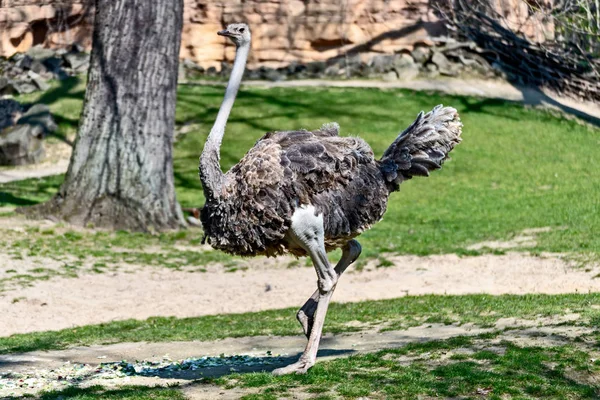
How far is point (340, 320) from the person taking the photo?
1019 centimetres

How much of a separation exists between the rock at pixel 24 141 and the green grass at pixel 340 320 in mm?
12229

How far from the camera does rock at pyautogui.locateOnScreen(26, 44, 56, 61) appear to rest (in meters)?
29.9

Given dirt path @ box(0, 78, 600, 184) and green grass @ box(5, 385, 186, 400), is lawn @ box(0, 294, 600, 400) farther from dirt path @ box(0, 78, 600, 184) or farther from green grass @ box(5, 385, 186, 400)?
dirt path @ box(0, 78, 600, 184)

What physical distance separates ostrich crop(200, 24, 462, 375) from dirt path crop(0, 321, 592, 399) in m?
0.83

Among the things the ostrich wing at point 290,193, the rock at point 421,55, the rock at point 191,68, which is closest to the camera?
the ostrich wing at point 290,193

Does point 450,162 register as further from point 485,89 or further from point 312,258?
point 312,258

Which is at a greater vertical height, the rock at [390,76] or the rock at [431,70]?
the rock at [431,70]

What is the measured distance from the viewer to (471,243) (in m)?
14.7

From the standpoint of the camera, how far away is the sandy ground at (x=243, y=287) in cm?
1124

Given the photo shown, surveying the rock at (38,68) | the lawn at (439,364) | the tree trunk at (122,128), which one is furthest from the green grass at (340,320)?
the rock at (38,68)

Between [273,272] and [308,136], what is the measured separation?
632cm

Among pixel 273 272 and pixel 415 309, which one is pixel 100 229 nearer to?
pixel 273 272

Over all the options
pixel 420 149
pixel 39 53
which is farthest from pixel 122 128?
pixel 39 53

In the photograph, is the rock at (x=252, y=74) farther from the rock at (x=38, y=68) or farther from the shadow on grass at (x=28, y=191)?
the shadow on grass at (x=28, y=191)
